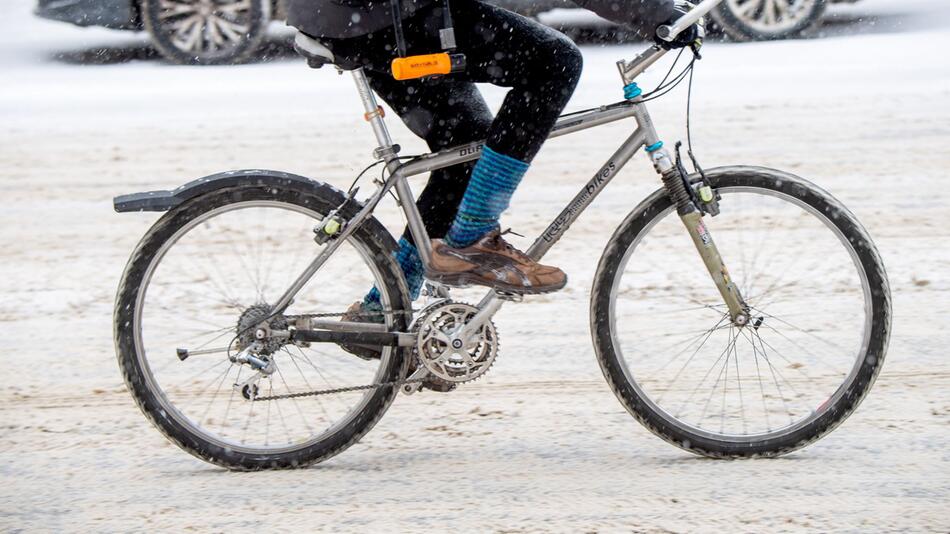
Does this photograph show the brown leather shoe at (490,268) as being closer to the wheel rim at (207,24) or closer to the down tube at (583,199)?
the down tube at (583,199)

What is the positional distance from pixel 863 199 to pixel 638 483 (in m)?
3.46

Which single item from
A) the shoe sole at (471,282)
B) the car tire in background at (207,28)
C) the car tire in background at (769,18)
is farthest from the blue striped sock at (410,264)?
the car tire in background at (769,18)

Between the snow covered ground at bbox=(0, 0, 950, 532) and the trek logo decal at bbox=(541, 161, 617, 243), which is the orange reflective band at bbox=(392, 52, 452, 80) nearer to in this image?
the trek logo decal at bbox=(541, 161, 617, 243)

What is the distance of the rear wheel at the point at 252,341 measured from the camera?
380cm

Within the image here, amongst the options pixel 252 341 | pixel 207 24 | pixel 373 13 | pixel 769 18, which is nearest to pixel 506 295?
pixel 252 341

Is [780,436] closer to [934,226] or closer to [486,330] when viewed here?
[486,330]

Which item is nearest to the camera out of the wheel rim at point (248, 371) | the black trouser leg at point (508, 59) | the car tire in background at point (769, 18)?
the black trouser leg at point (508, 59)

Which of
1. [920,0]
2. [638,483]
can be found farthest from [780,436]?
[920,0]

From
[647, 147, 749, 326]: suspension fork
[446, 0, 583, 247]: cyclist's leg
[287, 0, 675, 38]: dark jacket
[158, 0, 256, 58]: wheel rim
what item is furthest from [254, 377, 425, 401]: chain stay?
[158, 0, 256, 58]: wheel rim

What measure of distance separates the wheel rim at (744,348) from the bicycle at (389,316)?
0.03 ft

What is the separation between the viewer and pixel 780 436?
3.95 m

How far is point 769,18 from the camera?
11188 mm

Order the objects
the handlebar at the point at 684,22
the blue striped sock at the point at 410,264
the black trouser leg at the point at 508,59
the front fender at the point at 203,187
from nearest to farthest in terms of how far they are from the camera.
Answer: the handlebar at the point at 684,22 → the black trouser leg at the point at 508,59 → the front fender at the point at 203,187 → the blue striped sock at the point at 410,264

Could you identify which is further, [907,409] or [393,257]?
[907,409]
